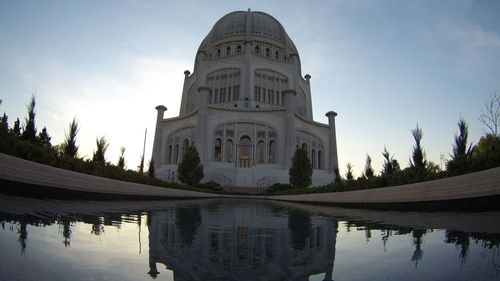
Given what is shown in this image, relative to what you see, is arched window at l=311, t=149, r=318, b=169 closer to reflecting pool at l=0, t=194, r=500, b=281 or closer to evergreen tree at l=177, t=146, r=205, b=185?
evergreen tree at l=177, t=146, r=205, b=185

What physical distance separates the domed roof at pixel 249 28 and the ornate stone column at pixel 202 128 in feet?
57.4

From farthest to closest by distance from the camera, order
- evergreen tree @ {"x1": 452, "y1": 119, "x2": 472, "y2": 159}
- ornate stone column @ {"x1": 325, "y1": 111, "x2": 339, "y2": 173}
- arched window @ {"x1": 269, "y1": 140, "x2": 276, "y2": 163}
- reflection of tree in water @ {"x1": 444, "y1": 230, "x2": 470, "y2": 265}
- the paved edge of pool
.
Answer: ornate stone column @ {"x1": 325, "y1": 111, "x2": 339, "y2": 173}, arched window @ {"x1": 269, "y1": 140, "x2": 276, "y2": 163}, evergreen tree @ {"x1": 452, "y1": 119, "x2": 472, "y2": 159}, the paved edge of pool, reflection of tree in water @ {"x1": 444, "y1": 230, "x2": 470, "y2": 265}

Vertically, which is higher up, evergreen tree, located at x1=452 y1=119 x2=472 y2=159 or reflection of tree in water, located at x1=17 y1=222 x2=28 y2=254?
evergreen tree, located at x1=452 y1=119 x2=472 y2=159

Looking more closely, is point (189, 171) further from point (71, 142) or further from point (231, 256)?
point (231, 256)

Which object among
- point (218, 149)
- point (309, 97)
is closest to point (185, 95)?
point (218, 149)

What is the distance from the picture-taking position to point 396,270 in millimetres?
1638

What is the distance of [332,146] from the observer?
41.8 m

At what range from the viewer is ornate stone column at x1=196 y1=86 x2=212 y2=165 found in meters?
35.9

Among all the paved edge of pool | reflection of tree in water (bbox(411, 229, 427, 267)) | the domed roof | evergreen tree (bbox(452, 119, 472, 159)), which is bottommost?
reflection of tree in water (bbox(411, 229, 427, 267))

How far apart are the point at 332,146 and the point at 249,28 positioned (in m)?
25.7

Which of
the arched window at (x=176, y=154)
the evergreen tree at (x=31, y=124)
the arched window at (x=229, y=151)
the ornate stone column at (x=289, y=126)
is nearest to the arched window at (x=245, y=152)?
the arched window at (x=229, y=151)

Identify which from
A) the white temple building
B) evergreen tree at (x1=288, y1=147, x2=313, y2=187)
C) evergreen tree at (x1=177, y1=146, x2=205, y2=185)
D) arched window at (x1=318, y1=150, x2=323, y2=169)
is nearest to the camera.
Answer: evergreen tree at (x1=288, y1=147, x2=313, y2=187)

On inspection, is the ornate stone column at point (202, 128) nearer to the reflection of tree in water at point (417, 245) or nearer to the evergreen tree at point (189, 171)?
the evergreen tree at point (189, 171)

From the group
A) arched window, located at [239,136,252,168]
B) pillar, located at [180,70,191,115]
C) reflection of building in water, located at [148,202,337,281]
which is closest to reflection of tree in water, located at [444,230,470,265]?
reflection of building in water, located at [148,202,337,281]
